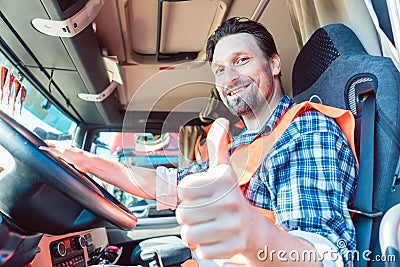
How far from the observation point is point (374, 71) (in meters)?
0.90

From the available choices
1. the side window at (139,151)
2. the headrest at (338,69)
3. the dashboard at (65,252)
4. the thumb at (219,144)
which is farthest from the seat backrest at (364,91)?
the dashboard at (65,252)

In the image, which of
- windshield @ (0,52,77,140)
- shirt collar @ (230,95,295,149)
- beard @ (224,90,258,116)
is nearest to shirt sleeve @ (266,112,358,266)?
shirt collar @ (230,95,295,149)

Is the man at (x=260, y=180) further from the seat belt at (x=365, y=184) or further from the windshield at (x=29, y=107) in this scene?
the windshield at (x=29, y=107)

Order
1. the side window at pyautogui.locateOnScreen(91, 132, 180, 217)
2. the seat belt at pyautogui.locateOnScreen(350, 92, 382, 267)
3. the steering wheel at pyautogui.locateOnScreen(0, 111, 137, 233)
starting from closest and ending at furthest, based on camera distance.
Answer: the steering wheel at pyautogui.locateOnScreen(0, 111, 137, 233) < the seat belt at pyautogui.locateOnScreen(350, 92, 382, 267) < the side window at pyautogui.locateOnScreen(91, 132, 180, 217)

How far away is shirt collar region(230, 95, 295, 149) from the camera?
107cm

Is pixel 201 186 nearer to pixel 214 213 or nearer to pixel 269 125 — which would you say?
pixel 214 213

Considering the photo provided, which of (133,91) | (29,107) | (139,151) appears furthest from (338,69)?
(133,91)

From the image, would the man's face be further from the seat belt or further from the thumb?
the thumb

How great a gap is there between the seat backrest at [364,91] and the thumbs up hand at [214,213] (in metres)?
0.57

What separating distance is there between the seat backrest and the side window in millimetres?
757

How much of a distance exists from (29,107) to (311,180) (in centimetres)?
145

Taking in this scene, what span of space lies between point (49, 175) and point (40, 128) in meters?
1.20

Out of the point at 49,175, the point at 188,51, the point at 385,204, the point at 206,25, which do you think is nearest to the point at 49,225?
the point at 49,175

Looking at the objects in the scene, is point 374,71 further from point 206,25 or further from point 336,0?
point 206,25
